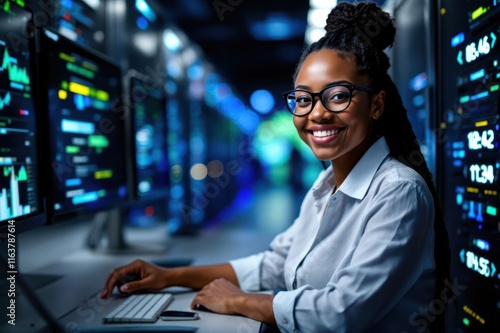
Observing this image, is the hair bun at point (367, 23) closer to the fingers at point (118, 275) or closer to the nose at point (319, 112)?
the nose at point (319, 112)

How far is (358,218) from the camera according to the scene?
109cm

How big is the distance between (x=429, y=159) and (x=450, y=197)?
0.73 ft

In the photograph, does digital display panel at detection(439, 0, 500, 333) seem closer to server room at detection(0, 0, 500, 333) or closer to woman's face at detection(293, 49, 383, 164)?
server room at detection(0, 0, 500, 333)

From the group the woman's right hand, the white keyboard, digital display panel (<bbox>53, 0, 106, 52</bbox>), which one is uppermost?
digital display panel (<bbox>53, 0, 106, 52</bbox>)

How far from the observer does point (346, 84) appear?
3.52 ft

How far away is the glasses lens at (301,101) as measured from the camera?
3.75ft

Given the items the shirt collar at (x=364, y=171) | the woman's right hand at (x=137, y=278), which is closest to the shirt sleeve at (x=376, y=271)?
the shirt collar at (x=364, y=171)

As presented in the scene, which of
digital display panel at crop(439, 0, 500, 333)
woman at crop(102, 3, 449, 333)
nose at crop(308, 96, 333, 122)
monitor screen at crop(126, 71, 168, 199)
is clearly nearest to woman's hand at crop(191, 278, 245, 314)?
woman at crop(102, 3, 449, 333)

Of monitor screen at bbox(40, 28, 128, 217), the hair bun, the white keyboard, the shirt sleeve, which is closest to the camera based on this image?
the shirt sleeve

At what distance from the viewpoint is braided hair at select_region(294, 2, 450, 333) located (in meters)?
1.11

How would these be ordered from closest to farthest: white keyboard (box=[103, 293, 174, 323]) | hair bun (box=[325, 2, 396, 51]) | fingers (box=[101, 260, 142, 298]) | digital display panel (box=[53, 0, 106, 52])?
white keyboard (box=[103, 293, 174, 323]) → hair bun (box=[325, 2, 396, 51]) → fingers (box=[101, 260, 142, 298]) → digital display panel (box=[53, 0, 106, 52])

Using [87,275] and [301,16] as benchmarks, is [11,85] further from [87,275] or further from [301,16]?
[301,16]

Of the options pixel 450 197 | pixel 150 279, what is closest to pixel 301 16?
pixel 450 197

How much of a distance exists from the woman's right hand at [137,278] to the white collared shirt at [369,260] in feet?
1.33
